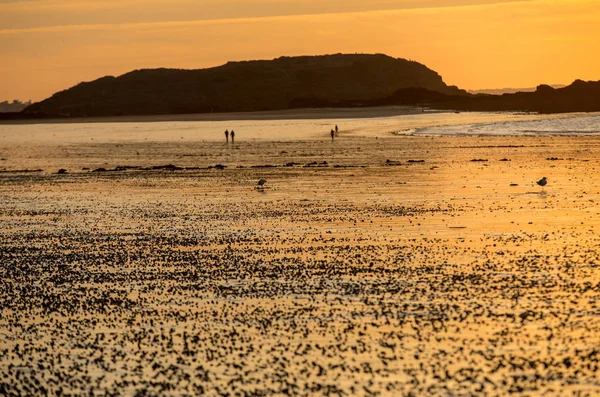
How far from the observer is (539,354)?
18844 millimetres

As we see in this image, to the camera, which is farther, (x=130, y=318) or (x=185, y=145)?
(x=185, y=145)

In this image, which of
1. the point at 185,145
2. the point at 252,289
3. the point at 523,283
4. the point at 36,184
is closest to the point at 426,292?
the point at 523,283

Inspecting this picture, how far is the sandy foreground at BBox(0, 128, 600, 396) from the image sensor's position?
1825 cm

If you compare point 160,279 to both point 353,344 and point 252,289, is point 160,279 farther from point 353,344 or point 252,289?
point 353,344

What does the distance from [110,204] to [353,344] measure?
29893 mm

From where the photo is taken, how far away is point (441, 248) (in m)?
31.0

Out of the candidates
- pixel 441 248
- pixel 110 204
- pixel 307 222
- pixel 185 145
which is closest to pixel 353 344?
pixel 441 248

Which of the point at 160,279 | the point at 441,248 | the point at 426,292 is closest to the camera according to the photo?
the point at 426,292

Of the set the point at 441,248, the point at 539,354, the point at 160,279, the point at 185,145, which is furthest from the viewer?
the point at 185,145

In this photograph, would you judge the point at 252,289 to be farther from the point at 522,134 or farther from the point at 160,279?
the point at 522,134

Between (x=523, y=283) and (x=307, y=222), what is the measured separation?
14281 millimetres

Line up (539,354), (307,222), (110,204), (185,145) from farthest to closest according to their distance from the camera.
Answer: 1. (185,145)
2. (110,204)
3. (307,222)
4. (539,354)

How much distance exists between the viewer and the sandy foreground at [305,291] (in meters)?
18.2

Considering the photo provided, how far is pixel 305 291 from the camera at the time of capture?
2500 cm
